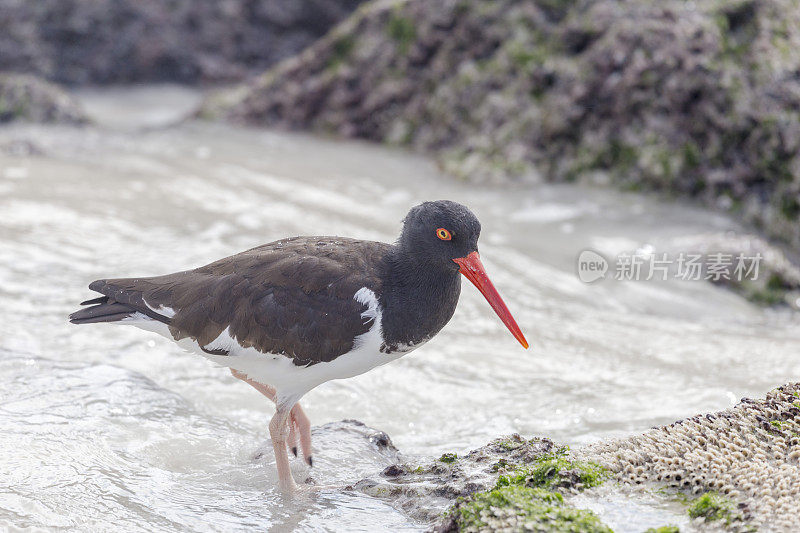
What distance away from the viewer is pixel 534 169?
9.08 m

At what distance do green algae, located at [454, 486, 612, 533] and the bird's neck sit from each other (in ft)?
3.48

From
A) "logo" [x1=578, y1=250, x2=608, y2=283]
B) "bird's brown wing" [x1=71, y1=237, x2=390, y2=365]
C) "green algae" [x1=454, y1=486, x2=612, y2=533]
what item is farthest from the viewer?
"logo" [x1=578, y1=250, x2=608, y2=283]

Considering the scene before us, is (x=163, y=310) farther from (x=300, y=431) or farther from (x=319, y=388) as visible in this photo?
(x=319, y=388)

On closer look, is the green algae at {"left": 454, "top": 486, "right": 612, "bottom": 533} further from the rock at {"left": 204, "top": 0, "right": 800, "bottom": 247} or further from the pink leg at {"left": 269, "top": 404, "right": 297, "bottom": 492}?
the rock at {"left": 204, "top": 0, "right": 800, "bottom": 247}

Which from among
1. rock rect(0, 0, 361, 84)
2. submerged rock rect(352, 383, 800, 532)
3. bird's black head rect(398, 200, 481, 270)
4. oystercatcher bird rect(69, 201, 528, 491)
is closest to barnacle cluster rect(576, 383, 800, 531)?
submerged rock rect(352, 383, 800, 532)

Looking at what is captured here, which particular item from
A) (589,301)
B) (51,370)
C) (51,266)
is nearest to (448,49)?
(589,301)

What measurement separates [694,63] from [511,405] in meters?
5.12

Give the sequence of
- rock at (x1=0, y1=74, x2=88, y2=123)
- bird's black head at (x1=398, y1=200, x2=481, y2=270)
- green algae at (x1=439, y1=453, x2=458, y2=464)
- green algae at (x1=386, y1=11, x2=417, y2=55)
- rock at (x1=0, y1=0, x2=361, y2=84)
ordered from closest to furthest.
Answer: green algae at (x1=439, y1=453, x2=458, y2=464) → bird's black head at (x1=398, y1=200, x2=481, y2=270) → green algae at (x1=386, y1=11, x2=417, y2=55) → rock at (x1=0, y1=74, x2=88, y2=123) → rock at (x1=0, y1=0, x2=361, y2=84)

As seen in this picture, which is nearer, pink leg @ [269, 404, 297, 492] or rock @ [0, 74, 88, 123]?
pink leg @ [269, 404, 297, 492]

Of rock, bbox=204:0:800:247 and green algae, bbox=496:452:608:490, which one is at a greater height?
rock, bbox=204:0:800:247

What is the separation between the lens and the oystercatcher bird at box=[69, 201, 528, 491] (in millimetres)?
3996

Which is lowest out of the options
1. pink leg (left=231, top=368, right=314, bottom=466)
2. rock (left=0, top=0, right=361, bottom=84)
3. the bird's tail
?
pink leg (left=231, top=368, right=314, bottom=466)

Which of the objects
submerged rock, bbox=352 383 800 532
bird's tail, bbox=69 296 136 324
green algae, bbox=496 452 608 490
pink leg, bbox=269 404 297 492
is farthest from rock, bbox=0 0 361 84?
green algae, bbox=496 452 608 490

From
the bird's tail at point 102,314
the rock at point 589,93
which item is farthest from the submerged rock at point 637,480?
the rock at point 589,93
